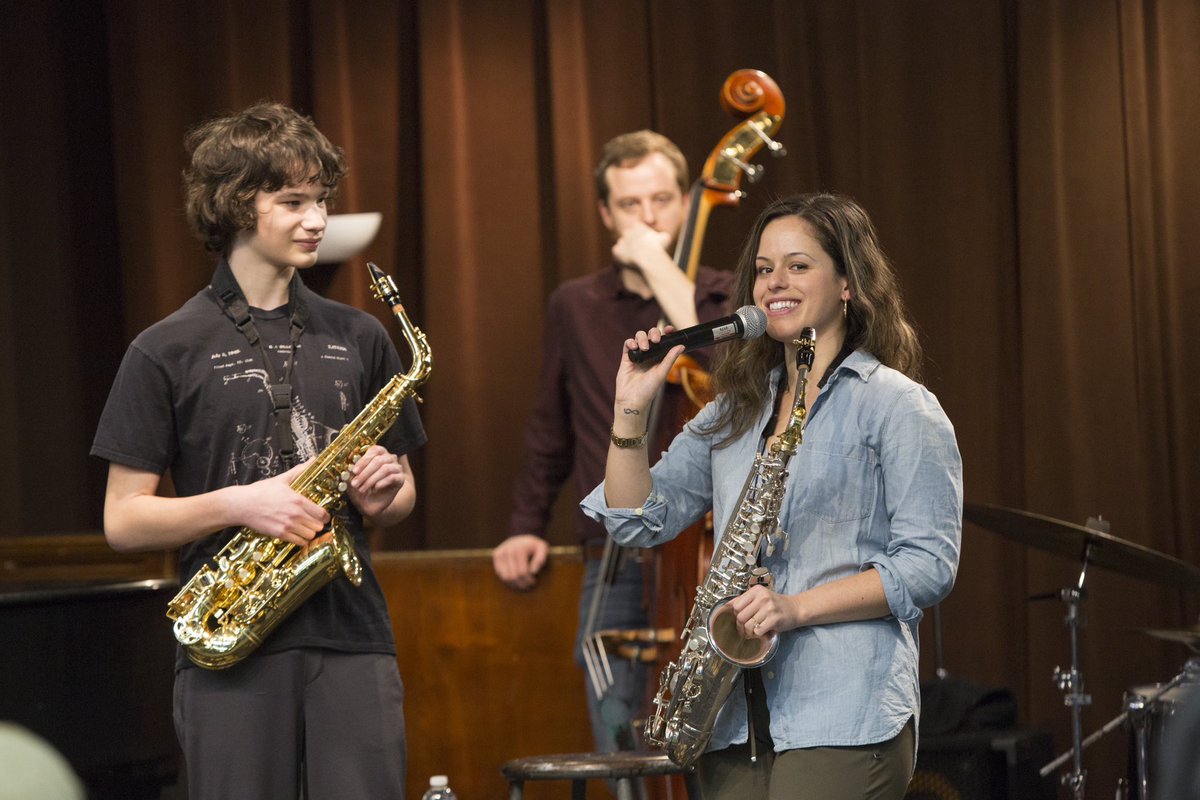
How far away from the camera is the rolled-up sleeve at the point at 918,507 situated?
232cm

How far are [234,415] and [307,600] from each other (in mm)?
356

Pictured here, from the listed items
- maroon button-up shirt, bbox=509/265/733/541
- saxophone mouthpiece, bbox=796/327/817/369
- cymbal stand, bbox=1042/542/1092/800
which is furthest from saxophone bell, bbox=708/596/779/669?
cymbal stand, bbox=1042/542/1092/800

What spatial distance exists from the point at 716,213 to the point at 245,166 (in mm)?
2665

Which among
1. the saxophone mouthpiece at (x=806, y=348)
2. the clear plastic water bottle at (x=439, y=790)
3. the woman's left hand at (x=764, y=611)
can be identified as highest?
the saxophone mouthpiece at (x=806, y=348)

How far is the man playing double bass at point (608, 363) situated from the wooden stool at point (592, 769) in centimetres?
55

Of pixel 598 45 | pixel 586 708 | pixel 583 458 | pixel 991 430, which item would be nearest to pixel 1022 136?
pixel 991 430

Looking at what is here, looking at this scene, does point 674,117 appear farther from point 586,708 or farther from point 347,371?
point 347,371

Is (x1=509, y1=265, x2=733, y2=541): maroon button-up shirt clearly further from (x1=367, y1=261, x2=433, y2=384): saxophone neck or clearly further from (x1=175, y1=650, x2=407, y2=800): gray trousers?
(x1=175, y1=650, x2=407, y2=800): gray trousers

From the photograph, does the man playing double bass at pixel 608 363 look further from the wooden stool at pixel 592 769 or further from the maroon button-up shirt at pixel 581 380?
the wooden stool at pixel 592 769

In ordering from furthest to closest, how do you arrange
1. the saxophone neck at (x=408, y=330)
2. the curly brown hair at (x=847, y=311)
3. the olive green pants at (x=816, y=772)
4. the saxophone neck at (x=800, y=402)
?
the saxophone neck at (x=408, y=330), the curly brown hair at (x=847, y=311), the saxophone neck at (x=800, y=402), the olive green pants at (x=816, y=772)

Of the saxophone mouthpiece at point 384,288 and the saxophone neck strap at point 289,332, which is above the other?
the saxophone mouthpiece at point 384,288

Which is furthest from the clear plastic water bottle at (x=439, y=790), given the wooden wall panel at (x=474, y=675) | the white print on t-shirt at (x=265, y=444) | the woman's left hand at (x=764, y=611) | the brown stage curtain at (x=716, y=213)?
the woman's left hand at (x=764, y=611)

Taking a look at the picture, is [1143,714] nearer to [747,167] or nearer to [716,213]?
[747,167]

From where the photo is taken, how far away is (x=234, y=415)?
8.79 feet
